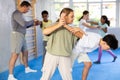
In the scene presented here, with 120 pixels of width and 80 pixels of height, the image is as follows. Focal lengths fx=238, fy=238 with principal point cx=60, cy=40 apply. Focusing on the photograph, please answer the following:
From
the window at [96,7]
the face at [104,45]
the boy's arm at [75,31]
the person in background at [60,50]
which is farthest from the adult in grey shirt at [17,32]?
the window at [96,7]

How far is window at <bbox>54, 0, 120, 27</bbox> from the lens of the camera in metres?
9.23

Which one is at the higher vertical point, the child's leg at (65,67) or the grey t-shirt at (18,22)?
the grey t-shirt at (18,22)

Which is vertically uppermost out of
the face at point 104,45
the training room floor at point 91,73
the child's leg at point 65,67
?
the face at point 104,45

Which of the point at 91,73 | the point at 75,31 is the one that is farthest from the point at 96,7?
the point at 75,31

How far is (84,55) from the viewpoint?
3.59 meters

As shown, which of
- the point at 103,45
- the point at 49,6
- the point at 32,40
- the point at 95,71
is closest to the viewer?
the point at 103,45

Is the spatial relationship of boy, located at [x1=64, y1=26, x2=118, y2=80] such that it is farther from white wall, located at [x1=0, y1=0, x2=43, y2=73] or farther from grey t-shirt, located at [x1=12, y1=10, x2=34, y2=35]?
white wall, located at [x1=0, y1=0, x2=43, y2=73]

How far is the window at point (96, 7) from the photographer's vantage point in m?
9.23

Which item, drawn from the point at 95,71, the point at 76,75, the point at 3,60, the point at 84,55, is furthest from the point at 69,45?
the point at 3,60

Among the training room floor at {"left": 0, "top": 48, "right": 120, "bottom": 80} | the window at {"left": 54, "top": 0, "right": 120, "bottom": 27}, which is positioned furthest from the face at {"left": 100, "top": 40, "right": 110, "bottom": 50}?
the window at {"left": 54, "top": 0, "right": 120, "bottom": 27}

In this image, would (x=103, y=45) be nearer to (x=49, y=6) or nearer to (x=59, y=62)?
(x=59, y=62)

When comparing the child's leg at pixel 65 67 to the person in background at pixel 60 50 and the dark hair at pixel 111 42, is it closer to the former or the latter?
the person in background at pixel 60 50

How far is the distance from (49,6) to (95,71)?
3473mm

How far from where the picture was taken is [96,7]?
9336 millimetres
